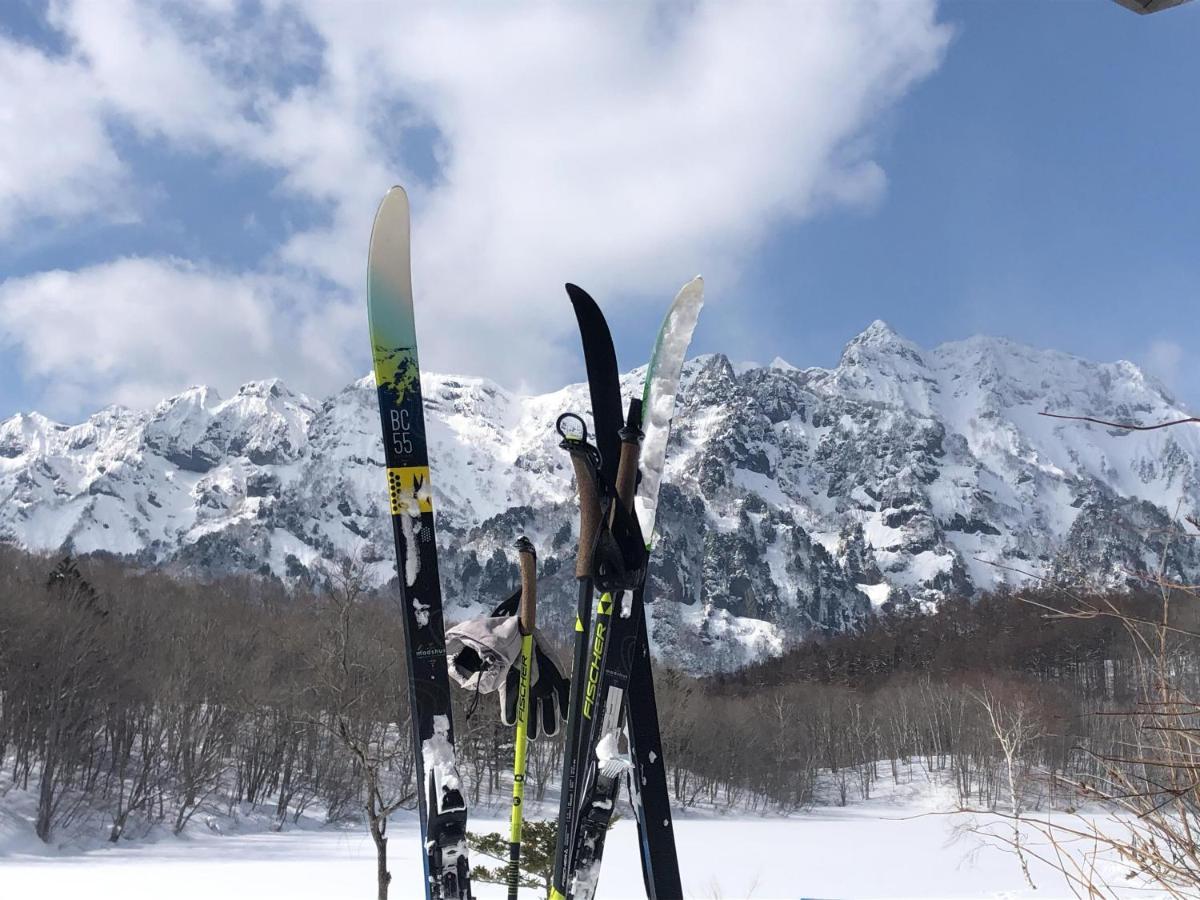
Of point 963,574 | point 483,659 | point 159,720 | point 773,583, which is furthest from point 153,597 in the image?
point 963,574

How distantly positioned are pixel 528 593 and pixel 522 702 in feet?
1.83

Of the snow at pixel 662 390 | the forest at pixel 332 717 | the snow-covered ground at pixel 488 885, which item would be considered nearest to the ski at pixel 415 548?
the snow at pixel 662 390

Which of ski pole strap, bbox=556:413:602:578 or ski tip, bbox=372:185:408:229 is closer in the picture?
ski pole strap, bbox=556:413:602:578

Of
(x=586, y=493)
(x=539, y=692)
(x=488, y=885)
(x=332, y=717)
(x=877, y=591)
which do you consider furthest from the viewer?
(x=877, y=591)

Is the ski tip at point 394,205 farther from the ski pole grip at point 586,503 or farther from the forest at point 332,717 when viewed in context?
the forest at point 332,717

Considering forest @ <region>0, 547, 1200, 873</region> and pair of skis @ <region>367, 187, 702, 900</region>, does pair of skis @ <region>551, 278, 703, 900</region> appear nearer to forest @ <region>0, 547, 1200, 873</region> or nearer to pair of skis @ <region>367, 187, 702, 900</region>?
pair of skis @ <region>367, 187, 702, 900</region>

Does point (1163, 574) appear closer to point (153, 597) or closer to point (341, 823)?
point (341, 823)

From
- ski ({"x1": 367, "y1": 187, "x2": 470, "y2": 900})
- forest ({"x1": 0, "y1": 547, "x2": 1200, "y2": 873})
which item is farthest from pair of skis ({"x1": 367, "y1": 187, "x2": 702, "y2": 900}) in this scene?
forest ({"x1": 0, "y1": 547, "x2": 1200, "y2": 873})

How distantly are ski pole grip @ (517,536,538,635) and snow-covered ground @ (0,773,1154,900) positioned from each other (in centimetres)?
662

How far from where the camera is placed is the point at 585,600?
4.05 metres

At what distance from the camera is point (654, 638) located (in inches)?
6132

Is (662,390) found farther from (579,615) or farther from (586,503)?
(579,615)

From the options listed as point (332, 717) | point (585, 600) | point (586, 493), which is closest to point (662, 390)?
point (586, 493)

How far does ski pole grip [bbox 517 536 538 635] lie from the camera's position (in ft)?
15.4
